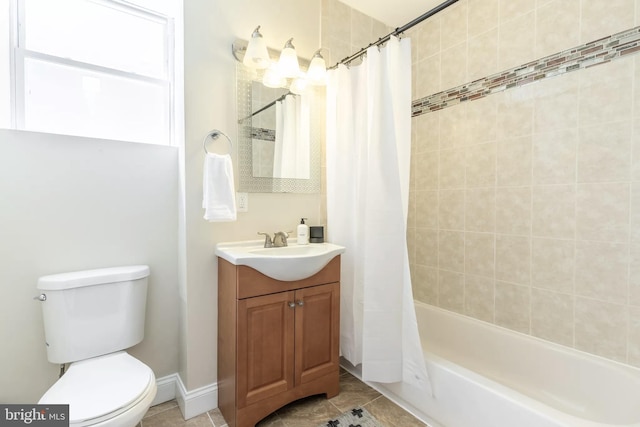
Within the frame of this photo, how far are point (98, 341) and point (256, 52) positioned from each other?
172 centimetres

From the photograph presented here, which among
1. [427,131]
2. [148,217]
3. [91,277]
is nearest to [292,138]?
[148,217]

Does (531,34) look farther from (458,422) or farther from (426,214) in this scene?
(458,422)

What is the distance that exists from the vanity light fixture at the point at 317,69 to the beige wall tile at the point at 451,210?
1237 millimetres

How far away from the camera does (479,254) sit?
2020mm

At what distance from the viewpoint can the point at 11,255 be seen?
1.35m

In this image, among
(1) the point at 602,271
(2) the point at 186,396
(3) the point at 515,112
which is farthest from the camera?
(3) the point at 515,112

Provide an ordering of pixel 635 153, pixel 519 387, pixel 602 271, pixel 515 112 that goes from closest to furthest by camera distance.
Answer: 1. pixel 635 153
2. pixel 602 271
3. pixel 519 387
4. pixel 515 112

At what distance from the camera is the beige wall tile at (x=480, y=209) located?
1.94 meters

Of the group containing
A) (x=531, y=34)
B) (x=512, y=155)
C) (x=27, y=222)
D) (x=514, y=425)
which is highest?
(x=531, y=34)

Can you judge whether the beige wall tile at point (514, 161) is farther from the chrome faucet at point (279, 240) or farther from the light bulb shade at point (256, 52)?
the light bulb shade at point (256, 52)

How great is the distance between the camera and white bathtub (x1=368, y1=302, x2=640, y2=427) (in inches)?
48.8

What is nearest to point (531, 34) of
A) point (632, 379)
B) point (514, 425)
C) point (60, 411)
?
point (632, 379)

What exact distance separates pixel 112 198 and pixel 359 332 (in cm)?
165

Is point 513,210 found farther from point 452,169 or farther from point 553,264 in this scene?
point 452,169
